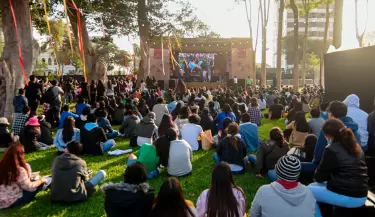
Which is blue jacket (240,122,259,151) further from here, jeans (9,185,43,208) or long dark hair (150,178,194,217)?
long dark hair (150,178,194,217)

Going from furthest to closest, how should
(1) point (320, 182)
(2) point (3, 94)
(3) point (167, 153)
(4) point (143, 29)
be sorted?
(4) point (143, 29) → (2) point (3, 94) → (3) point (167, 153) → (1) point (320, 182)

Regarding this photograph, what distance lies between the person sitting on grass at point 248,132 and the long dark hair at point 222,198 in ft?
14.3

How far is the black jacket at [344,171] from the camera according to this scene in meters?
3.49

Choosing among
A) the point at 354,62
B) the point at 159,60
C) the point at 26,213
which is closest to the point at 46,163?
the point at 26,213

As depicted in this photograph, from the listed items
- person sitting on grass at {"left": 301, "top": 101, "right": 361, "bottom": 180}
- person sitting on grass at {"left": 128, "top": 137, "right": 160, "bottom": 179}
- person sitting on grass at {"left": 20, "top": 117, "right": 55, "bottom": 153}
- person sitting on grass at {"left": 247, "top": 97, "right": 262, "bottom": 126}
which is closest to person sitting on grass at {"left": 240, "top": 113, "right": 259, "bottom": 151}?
person sitting on grass at {"left": 128, "top": 137, "right": 160, "bottom": 179}

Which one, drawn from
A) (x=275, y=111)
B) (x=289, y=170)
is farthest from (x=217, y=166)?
(x=275, y=111)

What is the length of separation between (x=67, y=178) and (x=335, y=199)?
11.8ft

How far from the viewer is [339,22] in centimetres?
1448

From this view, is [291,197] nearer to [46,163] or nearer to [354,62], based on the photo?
[46,163]

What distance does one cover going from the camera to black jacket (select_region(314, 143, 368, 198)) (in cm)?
349

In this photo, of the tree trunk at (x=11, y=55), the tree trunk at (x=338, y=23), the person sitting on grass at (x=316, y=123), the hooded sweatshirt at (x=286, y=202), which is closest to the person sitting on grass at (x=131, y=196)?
the hooded sweatshirt at (x=286, y=202)

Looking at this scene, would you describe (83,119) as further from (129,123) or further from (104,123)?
(129,123)

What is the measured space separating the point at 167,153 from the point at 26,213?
7.93ft

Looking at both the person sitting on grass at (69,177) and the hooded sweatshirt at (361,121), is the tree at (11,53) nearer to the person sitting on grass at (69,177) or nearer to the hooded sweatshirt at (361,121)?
the person sitting on grass at (69,177)
